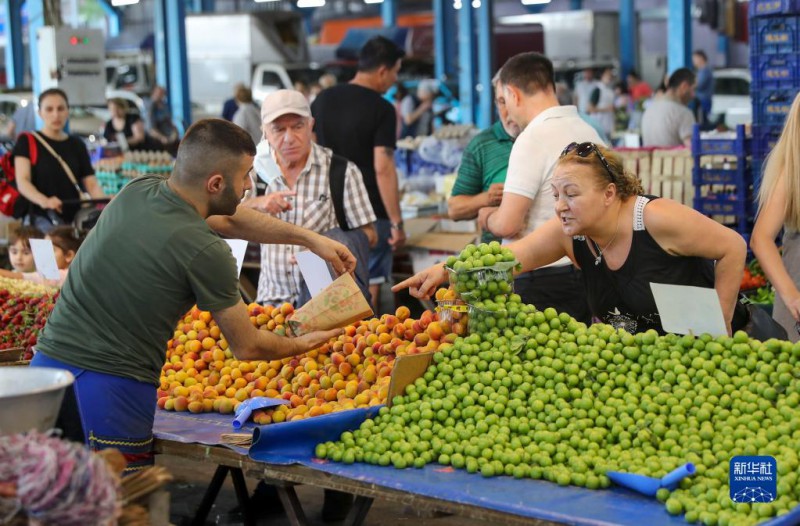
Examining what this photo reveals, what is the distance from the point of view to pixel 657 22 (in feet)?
115

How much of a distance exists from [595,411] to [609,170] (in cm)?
94

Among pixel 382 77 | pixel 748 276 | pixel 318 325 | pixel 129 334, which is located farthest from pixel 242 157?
pixel 748 276

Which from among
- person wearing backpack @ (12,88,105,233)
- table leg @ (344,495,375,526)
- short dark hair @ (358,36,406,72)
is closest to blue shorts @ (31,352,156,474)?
table leg @ (344,495,375,526)

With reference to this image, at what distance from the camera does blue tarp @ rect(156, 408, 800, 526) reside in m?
2.67

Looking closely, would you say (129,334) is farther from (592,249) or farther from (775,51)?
(775,51)

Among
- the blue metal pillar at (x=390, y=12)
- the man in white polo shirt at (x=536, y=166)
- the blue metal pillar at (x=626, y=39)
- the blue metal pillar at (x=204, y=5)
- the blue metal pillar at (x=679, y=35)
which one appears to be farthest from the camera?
the blue metal pillar at (x=390, y=12)

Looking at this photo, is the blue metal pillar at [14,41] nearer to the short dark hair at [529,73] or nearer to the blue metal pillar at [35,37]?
the blue metal pillar at [35,37]

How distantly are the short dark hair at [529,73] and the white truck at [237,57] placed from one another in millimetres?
16733

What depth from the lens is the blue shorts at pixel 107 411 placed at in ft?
10.4

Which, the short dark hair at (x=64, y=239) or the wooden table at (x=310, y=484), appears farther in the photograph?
the short dark hair at (x=64, y=239)

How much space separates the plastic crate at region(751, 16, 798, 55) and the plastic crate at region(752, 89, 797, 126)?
25 cm

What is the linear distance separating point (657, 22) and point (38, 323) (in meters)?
32.8

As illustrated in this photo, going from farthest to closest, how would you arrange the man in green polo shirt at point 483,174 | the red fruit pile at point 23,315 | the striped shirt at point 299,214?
the man in green polo shirt at point 483,174 → the striped shirt at point 299,214 → the red fruit pile at point 23,315

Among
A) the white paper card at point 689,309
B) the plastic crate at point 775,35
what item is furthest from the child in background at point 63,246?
the plastic crate at point 775,35
